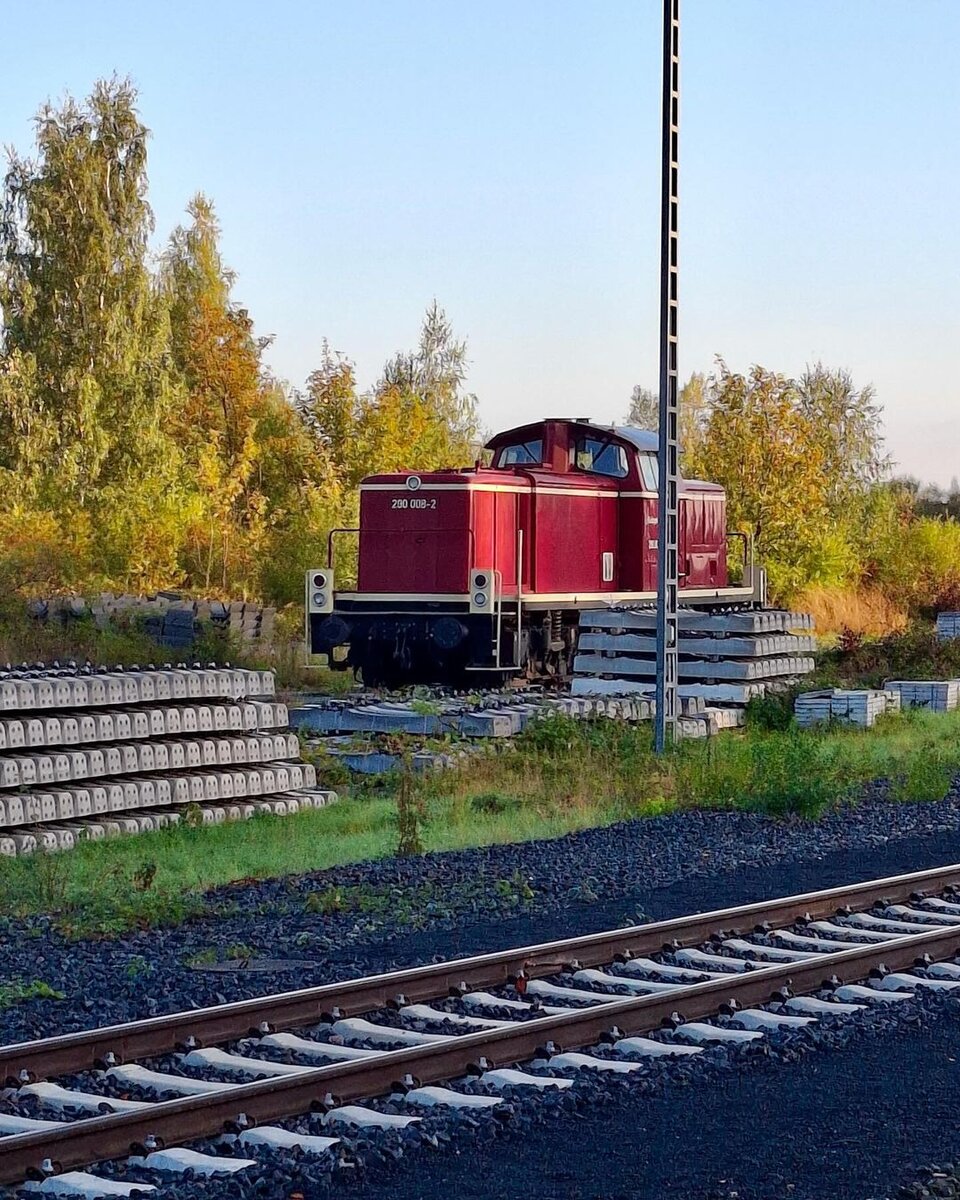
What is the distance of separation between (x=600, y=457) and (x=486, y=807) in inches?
409

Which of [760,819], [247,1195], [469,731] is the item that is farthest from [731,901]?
[469,731]

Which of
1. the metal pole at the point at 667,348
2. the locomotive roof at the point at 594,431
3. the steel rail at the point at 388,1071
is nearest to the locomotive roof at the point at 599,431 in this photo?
the locomotive roof at the point at 594,431

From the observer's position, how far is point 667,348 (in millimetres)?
14750

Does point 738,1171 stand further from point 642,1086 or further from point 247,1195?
point 247,1195

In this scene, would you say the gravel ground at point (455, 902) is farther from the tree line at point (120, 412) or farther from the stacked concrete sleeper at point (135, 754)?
the tree line at point (120, 412)

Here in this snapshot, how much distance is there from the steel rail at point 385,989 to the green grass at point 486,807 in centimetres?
195

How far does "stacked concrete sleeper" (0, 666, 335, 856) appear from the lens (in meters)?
11.6

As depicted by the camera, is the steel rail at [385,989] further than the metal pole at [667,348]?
No

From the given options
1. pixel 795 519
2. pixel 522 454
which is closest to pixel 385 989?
pixel 522 454

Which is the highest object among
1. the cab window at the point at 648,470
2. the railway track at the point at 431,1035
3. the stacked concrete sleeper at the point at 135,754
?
the cab window at the point at 648,470

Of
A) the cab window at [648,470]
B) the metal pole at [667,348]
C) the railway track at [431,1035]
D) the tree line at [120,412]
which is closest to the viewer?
the railway track at [431,1035]

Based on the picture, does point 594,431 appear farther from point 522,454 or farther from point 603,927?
point 603,927

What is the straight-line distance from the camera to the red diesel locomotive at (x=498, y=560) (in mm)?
21109

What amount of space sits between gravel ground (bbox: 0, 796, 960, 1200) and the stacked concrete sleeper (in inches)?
92.8
